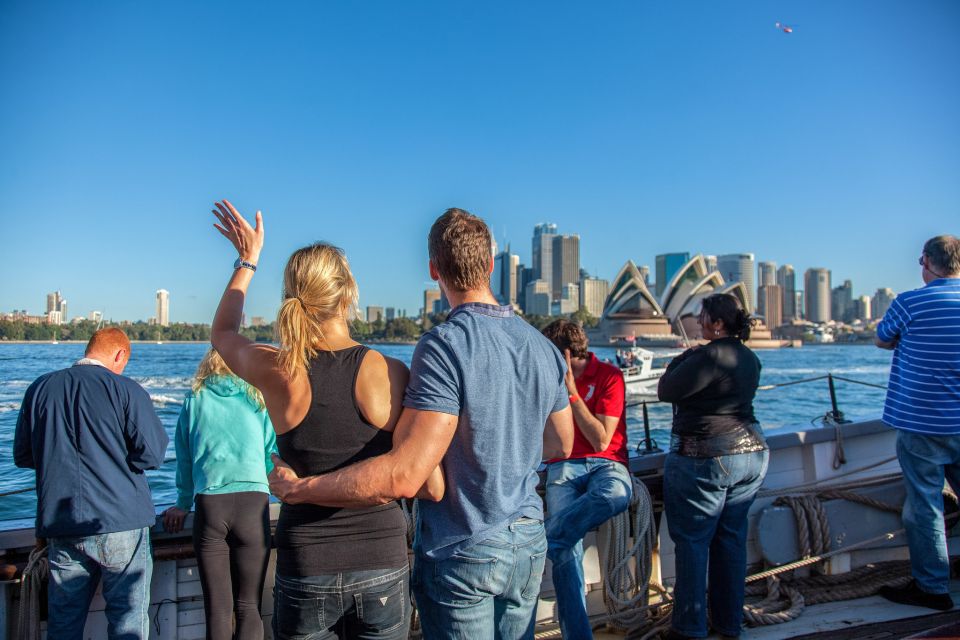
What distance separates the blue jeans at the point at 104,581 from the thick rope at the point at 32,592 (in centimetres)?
13

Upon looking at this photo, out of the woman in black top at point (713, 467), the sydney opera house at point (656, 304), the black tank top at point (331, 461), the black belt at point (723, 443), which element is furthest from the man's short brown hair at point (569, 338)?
the sydney opera house at point (656, 304)

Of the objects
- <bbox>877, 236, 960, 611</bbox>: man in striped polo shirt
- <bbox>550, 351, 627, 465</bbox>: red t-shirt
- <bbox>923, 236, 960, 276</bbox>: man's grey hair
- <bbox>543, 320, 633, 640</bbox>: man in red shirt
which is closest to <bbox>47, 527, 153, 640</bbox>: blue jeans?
<bbox>543, 320, 633, 640</bbox>: man in red shirt

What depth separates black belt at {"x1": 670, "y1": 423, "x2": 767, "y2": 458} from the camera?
2.57m

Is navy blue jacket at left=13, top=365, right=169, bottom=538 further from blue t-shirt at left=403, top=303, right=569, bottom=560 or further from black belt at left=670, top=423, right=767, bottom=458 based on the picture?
black belt at left=670, top=423, right=767, bottom=458

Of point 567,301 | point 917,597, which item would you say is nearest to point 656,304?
point 567,301

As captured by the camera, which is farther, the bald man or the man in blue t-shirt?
the bald man

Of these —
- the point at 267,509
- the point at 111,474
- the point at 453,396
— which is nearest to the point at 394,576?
the point at 453,396

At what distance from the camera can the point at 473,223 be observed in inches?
59.8

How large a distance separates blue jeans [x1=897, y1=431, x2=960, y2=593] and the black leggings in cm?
268

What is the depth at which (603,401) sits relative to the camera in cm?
276

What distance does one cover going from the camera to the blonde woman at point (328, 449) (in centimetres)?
144

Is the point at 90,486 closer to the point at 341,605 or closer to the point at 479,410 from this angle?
the point at 341,605

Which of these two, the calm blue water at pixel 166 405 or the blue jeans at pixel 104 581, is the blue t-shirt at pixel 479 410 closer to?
the blue jeans at pixel 104 581

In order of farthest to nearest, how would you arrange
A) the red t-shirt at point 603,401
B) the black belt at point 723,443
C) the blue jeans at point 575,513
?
the red t-shirt at point 603,401
the black belt at point 723,443
the blue jeans at point 575,513
